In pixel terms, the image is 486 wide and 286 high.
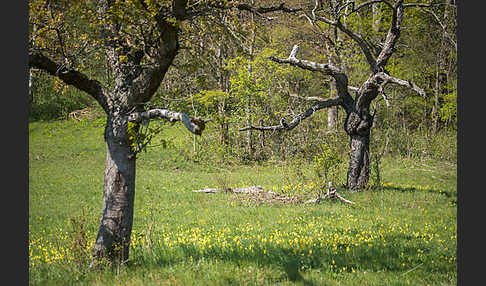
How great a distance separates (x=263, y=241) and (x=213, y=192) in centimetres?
669

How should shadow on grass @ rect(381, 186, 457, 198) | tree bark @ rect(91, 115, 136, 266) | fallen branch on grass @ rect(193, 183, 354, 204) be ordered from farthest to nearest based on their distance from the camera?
1. shadow on grass @ rect(381, 186, 457, 198)
2. fallen branch on grass @ rect(193, 183, 354, 204)
3. tree bark @ rect(91, 115, 136, 266)

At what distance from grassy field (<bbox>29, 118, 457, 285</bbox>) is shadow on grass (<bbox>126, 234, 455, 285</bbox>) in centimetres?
2

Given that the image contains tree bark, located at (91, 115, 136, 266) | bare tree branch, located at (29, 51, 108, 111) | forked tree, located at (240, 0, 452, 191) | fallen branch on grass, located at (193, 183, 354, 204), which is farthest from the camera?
forked tree, located at (240, 0, 452, 191)

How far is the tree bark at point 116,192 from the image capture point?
4953 mm

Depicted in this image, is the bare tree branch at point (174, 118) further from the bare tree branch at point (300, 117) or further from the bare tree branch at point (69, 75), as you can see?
the bare tree branch at point (300, 117)

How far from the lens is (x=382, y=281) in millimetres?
4543

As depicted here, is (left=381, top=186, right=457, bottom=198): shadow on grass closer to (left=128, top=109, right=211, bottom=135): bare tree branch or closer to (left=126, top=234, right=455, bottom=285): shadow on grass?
(left=126, top=234, right=455, bottom=285): shadow on grass

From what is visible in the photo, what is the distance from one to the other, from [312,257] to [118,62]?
12.9 feet

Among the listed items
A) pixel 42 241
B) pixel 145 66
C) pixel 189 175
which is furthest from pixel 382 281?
pixel 189 175

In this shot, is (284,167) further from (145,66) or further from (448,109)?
(145,66)

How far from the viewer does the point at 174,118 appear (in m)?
4.36

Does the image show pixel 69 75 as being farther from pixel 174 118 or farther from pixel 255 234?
pixel 255 234

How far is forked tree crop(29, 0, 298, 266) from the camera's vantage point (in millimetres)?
4727

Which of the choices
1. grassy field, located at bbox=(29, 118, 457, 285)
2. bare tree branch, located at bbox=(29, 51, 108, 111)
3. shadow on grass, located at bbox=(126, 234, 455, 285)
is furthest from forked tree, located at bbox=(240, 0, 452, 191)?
bare tree branch, located at bbox=(29, 51, 108, 111)
